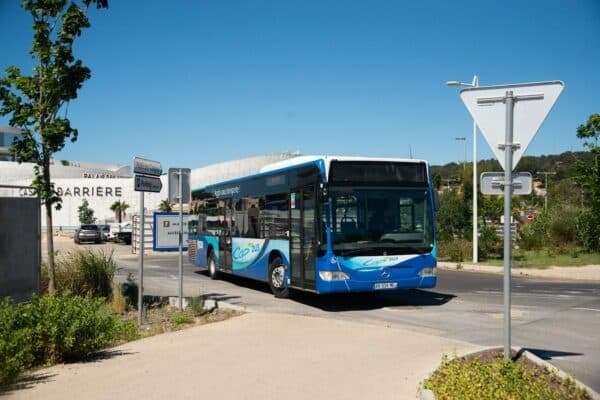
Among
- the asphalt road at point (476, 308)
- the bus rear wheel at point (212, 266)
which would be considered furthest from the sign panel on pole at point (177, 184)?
the bus rear wheel at point (212, 266)

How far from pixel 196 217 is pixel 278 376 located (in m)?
15.3

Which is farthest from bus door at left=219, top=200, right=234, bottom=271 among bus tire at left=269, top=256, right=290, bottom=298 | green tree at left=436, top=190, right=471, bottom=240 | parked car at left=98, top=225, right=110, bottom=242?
parked car at left=98, top=225, right=110, bottom=242

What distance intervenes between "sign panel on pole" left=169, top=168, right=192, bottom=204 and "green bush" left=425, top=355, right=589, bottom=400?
7274 millimetres

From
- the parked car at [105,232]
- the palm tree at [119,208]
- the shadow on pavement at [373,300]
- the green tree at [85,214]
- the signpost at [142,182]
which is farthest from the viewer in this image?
the palm tree at [119,208]

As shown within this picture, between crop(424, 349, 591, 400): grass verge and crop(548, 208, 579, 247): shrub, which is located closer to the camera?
crop(424, 349, 591, 400): grass verge

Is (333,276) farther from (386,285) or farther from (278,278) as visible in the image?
(278,278)

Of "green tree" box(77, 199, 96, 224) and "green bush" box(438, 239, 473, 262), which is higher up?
"green tree" box(77, 199, 96, 224)

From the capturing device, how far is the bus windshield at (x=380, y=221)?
483 inches

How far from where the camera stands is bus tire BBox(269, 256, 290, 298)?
14.5m

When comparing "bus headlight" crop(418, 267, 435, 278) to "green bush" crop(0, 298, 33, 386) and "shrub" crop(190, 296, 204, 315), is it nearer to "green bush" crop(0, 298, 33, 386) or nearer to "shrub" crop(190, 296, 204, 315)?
"shrub" crop(190, 296, 204, 315)

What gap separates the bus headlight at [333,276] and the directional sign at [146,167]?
3729 millimetres

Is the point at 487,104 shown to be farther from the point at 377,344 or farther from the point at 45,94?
the point at 45,94

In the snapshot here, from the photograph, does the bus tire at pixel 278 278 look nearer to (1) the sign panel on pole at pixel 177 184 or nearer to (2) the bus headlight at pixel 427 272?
(1) the sign panel on pole at pixel 177 184

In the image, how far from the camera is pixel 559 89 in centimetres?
620
